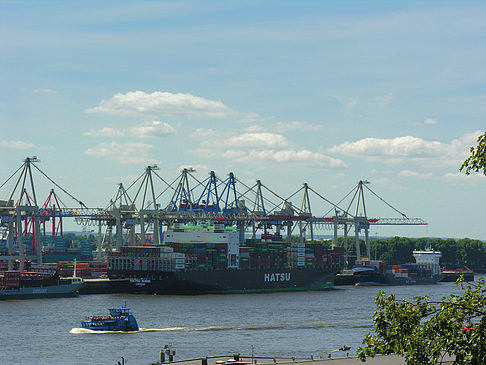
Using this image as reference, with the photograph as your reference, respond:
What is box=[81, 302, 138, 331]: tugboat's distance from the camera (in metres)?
76.1

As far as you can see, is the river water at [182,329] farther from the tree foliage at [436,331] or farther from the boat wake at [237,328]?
the tree foliage at [436,331]

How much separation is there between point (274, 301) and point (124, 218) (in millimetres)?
56632

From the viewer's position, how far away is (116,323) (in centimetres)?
7625

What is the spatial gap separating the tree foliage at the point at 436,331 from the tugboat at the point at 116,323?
197ft

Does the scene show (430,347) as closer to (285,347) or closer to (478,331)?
(478,331)

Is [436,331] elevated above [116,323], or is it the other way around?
[436,331]

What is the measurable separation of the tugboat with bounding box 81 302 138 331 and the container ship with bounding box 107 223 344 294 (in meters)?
51.9

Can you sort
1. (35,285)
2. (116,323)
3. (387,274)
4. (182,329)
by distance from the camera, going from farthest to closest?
(387,274)
(35,285)
(182,329)
(116,323)

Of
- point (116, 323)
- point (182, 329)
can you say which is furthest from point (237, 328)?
point (116, 323)

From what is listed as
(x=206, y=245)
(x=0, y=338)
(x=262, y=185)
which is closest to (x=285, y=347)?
(x=0, y=338)

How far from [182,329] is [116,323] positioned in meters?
6.31

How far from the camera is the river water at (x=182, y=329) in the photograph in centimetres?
6228

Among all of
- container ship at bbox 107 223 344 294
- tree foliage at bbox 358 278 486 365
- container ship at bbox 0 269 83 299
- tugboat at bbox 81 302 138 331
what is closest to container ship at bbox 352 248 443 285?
container ship at bbox 107 223 344 294

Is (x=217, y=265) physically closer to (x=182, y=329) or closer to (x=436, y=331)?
(x=182, y=329)
